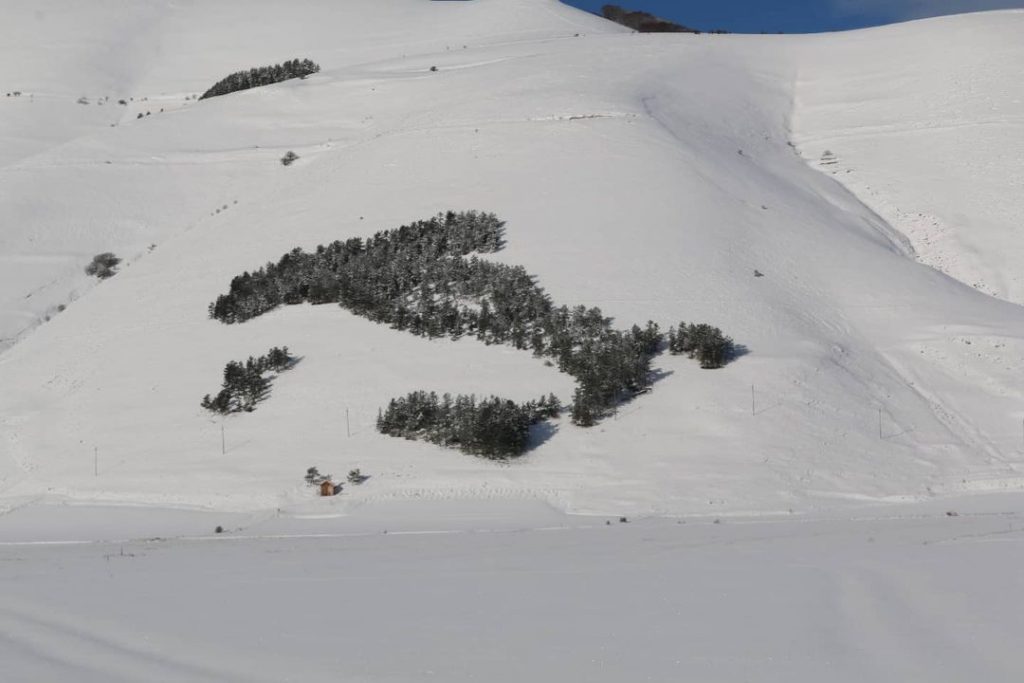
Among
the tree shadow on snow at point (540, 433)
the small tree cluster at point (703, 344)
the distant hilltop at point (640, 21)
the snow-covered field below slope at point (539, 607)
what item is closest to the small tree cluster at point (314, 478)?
the tree shadow on snow at point (540, 433)

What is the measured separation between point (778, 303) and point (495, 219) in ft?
23.8

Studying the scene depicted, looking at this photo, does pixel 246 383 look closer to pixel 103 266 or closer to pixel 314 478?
pixel 314 478

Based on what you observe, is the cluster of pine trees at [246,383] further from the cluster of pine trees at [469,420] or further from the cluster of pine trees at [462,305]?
the cluster of pine trees at [469,420]

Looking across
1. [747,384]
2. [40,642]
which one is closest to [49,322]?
[747,384]

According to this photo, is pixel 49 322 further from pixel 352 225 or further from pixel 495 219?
pixel 495 219

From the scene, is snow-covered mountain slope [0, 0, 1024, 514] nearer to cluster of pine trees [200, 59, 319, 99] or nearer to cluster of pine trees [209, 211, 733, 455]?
cluster of pine trees [209, 211, 733, 455]

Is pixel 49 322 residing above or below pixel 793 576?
above

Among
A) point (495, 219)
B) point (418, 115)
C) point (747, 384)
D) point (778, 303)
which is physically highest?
point (418, 115)

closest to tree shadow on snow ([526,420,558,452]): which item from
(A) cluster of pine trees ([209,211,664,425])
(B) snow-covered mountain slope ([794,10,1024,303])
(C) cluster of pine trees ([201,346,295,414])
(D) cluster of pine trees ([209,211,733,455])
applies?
(D) cluster of pine trees ([209,211,733,455])

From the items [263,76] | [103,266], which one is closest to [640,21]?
[263,76]

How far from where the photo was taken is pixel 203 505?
14945 millimetres

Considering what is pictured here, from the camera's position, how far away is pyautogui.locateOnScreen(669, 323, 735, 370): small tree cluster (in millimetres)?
17875

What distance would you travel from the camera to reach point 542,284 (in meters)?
21.0

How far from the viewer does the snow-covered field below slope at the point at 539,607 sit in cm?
586
